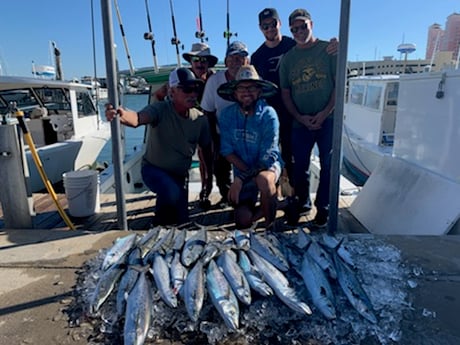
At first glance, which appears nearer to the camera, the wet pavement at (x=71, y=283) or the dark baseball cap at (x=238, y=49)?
the wet pavement at (x=71, y=283)

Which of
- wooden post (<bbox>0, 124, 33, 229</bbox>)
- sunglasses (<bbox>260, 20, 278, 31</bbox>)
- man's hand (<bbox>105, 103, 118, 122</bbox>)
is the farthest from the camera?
sunglasses (<bbox>260, 20, 278, 31</bbox>)

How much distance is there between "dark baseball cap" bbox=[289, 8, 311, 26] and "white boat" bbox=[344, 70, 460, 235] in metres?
1.95

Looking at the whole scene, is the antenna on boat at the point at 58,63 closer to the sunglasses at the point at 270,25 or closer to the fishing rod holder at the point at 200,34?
the fishing rod holder at the point at 200,34

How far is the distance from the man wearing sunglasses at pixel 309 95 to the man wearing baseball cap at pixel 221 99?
1.52 feet

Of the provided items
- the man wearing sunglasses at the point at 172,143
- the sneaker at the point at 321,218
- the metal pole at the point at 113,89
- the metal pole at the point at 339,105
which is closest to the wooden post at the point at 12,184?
the metal pole at the point at 113,89

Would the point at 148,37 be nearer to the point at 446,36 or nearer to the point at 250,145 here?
the point at 250,145

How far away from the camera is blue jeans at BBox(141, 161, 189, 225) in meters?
3.41

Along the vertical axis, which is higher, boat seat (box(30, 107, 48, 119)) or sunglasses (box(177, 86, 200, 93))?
sunglasses (box(177, 86, 200, 93))

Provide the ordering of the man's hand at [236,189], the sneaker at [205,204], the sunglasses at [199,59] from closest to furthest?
the man's hand at [236,189] → the sunglasses at [199,59] → the sneaker at [205,204]

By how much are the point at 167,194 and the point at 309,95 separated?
1.72 m

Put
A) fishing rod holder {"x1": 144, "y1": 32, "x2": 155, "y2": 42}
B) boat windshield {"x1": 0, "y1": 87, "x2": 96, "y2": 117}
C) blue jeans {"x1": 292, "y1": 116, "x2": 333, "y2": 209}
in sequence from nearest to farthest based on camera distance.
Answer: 1. blue jeans {"x1": 292, "y1": 116, "x2": 333, "y2": 209}
2. fishing rod holder {"x1": 144, "y1": 32, "x2": 155, "y2": 42}
3. boat windshield {"x1": 0, "y1": 87, "x2": 96, "y2": 117}

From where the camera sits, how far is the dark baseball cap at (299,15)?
3.28 metres

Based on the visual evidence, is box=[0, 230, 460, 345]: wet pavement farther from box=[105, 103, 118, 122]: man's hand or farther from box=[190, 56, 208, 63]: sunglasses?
box=[190, 56, 208, 63]: sunglasses

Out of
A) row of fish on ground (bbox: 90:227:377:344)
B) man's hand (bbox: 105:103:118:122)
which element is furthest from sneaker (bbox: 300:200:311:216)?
man's hand (bbox: 105:103:118:122)
